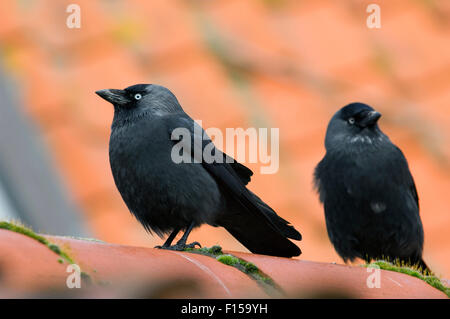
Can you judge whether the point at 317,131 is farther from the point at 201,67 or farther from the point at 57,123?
the point at 57,123

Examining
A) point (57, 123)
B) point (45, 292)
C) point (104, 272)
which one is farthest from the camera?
point (57, 123)

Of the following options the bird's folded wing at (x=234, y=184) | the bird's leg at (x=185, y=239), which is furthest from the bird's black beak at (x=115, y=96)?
the bird's leg at (x=185, y=239)

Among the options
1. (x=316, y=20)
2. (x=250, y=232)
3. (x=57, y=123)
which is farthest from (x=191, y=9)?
(x=250, y=232)

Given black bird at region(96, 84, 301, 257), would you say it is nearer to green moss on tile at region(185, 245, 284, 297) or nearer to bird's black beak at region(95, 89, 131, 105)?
bird's black beak at region(95, 89, 131, 105)

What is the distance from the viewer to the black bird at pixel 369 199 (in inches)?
220

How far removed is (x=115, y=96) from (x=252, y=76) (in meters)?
2.73

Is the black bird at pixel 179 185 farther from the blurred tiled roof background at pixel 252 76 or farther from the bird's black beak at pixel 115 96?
the blurred tiled roof background at pixel 252 76

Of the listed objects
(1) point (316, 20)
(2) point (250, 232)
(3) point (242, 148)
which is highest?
(1) point (316, 20)

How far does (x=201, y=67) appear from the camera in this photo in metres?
7.04

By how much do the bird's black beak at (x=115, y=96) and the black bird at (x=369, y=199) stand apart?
1802 mm

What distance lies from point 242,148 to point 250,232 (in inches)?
84.9

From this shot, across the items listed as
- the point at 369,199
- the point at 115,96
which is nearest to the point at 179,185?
the point at 115,96

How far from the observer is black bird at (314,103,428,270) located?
5.58m

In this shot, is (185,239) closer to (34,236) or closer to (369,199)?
(34,236)
